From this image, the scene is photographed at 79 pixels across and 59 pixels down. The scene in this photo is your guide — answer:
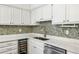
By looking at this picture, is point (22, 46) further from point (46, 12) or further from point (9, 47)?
point (46, 12)

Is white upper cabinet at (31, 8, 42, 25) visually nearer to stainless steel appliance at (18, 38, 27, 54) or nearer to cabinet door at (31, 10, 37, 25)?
cabinet door at (31, 10, 37, 25)

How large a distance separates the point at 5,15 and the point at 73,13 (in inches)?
80.6

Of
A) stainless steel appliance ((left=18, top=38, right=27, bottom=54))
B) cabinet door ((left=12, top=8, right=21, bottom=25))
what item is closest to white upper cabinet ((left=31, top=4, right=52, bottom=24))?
cabinet door ((left=12, top=8, right=21, bottom=25))

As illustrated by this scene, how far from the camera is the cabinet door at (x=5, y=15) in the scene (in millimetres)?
A: 2523

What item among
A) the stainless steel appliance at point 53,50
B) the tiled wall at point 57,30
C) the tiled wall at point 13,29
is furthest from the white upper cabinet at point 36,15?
the stainless steel appliance at point 53,50

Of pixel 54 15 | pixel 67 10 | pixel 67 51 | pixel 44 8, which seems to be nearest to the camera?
pixel 67 51

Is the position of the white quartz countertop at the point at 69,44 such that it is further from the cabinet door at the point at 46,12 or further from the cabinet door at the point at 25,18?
the cabinet door at the point at 25,18

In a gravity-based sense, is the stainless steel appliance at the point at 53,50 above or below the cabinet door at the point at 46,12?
below

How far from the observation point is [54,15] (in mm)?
2146

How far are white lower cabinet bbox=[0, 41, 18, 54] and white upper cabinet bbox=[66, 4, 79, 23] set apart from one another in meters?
1.82
